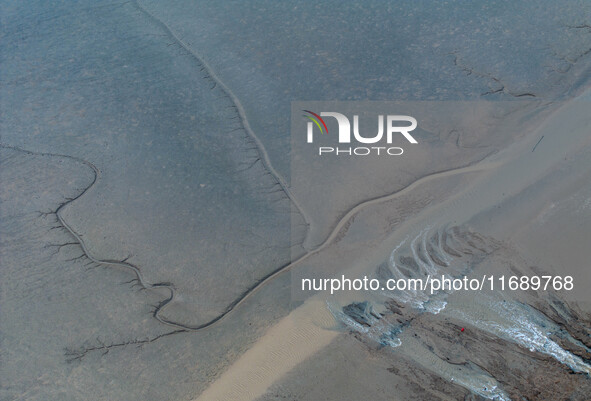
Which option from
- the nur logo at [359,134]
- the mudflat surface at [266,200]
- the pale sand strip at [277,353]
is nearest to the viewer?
the pale sand strip at [277,353]

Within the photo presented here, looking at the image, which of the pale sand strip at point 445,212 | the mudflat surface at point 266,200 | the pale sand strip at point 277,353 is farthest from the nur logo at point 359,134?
the pale sand strip at point 277,353

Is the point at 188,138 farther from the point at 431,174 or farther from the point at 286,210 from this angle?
the point at 431,174

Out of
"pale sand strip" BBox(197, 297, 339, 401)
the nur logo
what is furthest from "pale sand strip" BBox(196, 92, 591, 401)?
the nur logo

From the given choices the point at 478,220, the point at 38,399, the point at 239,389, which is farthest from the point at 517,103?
the point at 38,399

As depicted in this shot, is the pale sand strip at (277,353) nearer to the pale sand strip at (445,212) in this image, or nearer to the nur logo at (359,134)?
the pale sand strip at (445,212)

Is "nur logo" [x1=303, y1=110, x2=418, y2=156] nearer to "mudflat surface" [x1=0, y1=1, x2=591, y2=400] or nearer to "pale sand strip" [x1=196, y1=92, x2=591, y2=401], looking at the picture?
"mudflat surface" [x1=0, y1=1, x2=591, y2=400]
